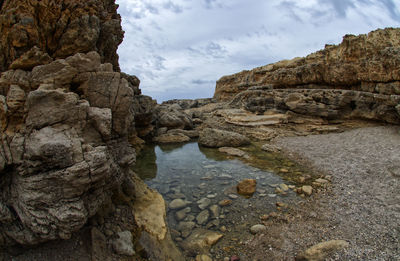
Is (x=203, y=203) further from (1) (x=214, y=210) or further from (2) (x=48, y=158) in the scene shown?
(2) (x=48, y=158)

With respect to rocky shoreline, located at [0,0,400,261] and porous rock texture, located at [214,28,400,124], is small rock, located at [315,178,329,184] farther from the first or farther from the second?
porous rock texture, located at [214,28,400,124]

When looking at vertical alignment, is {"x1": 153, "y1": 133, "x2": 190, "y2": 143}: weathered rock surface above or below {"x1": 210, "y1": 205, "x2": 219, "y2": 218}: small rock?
above

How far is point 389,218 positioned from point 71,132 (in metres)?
11.0

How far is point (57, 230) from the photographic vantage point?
462cm

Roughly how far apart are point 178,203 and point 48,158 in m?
6.54

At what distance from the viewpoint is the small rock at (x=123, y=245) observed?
530 centimetres

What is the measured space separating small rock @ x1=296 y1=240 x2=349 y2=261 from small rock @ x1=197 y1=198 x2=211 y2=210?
4541 mm

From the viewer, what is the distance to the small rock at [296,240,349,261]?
5568 millimetres

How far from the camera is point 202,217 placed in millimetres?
8570

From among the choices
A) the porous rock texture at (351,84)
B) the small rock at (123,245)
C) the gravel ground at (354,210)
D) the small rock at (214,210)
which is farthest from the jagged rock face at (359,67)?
the small rock at (123,245)

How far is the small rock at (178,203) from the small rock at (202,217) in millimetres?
1121

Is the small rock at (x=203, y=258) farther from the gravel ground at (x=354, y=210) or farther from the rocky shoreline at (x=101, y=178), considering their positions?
the gravel ground at (x=354, y=210)

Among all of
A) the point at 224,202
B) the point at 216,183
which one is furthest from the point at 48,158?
the point at 216,183

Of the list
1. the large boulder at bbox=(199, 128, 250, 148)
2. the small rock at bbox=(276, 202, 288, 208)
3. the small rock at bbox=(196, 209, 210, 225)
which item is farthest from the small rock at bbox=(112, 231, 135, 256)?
the large boulder at bbox=(199, 128, 250, 148)
